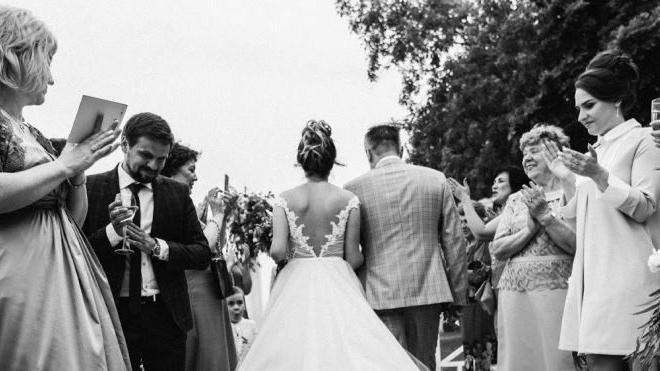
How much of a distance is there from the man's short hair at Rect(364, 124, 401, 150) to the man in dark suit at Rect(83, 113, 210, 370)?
2.07 m

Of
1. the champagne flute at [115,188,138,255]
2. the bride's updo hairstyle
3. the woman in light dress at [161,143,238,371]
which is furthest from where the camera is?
the woman in light dress at [161,143,238,371]

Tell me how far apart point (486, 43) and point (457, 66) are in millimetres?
1027

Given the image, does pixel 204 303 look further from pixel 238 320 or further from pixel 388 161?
pixel 238 320

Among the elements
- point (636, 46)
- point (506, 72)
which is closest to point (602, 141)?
point (636, 46)

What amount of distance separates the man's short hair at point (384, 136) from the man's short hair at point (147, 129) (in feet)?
7.32

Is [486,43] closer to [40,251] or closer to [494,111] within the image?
[494,111]

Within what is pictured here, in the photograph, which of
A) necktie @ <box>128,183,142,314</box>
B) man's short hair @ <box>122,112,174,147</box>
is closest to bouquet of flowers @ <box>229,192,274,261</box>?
man's short hair @ <box>122,112,174,147</box>

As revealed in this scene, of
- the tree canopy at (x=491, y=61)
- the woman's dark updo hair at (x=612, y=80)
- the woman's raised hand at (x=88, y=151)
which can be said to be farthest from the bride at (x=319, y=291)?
the tree canopy at (x=491, y=61)

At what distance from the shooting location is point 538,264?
293 inches

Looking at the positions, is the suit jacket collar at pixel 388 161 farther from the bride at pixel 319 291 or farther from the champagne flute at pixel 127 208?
the champagne flute at pixel 127 208

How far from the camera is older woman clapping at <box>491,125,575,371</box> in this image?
23.9 feet

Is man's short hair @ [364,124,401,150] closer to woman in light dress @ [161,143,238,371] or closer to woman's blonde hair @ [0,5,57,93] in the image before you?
woman in light dress @ [161,143,238,371]

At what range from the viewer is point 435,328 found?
7559mm

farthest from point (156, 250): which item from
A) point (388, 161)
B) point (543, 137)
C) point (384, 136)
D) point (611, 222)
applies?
point (543, 137)
